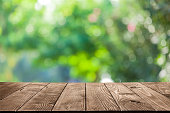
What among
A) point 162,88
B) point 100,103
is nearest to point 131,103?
point 100,103

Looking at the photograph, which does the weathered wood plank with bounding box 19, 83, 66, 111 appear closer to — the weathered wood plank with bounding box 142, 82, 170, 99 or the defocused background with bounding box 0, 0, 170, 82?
the weathered wood plank with bounding box 142, 82, 170, 99

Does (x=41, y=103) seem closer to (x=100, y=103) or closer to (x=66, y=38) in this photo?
(x=100, y=103)

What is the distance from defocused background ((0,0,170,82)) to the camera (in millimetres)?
4332

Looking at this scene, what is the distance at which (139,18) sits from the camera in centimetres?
405

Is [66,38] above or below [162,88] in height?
above

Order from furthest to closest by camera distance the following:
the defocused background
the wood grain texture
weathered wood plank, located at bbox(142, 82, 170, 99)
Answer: the defocused background < weathered wood plank, located at bbox(142, 82, 170, 99) < the wood grain texture

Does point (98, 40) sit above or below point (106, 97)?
above

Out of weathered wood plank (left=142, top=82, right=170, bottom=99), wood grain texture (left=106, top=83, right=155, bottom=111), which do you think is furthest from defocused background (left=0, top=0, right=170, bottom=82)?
wood grain texture (left=106, top=83, right=155, bottom=111)

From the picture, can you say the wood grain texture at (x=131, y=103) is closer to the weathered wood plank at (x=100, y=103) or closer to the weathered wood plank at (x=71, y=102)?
the weathered wood plank at (x=100, y=103)

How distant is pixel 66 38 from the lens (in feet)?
19.2

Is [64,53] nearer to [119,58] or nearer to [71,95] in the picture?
[119,58]

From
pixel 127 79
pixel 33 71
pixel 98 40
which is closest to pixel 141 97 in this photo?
pixel 127 79

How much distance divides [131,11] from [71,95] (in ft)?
10.9

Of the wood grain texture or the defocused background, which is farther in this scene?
the defocused background
